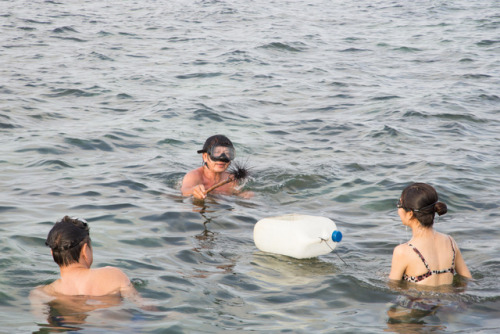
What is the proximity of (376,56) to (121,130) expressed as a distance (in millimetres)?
9894

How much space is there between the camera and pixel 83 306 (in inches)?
204

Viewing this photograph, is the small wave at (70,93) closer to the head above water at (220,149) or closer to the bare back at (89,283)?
the head above water at (220,149)

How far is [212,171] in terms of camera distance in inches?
349

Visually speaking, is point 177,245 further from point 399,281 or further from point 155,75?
point 155,75

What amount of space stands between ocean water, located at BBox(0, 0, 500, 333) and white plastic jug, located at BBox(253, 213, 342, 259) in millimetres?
131

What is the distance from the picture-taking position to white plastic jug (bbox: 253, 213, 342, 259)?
6680mm

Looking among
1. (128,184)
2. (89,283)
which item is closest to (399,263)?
(89,283)

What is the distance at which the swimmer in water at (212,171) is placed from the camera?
8523mm

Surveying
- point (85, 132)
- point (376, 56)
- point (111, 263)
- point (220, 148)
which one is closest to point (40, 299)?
point (111, 263)

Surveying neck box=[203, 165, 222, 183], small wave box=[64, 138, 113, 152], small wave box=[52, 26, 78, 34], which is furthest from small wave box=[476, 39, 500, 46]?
neck box=[203, 165, 222, 183]

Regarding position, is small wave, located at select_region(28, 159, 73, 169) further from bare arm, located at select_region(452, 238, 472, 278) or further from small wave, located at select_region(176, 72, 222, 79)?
small wave, located at select_region(176, 72, 222, 79)

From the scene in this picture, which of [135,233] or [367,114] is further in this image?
[367,114]

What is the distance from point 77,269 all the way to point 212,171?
3.76 meters

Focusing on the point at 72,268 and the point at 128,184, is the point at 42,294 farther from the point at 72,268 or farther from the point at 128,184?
the point at 128,184
